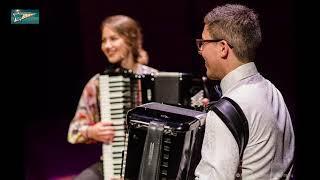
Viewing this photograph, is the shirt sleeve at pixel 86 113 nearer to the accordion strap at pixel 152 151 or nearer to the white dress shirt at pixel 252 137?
the accordion strap at pixel 152 151

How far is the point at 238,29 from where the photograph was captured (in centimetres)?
182

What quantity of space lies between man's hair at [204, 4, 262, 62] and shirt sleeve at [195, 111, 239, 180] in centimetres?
31

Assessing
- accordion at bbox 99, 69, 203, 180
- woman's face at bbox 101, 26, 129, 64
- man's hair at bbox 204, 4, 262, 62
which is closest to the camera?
man's hair at bbox 204, 4, 262, 62

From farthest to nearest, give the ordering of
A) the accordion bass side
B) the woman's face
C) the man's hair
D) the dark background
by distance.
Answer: the dark background, the woman's face, the accordion bass side, the man's hair

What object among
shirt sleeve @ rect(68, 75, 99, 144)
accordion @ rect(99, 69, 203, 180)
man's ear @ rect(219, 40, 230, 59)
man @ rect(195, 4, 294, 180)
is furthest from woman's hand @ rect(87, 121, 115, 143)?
man's ear @ rect(219, 40, 230, 59)

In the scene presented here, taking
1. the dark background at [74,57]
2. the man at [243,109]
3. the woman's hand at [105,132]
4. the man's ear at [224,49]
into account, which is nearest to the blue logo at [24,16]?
the dark background at [74,57]

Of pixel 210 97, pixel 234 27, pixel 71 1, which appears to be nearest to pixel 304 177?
pixel 210 97

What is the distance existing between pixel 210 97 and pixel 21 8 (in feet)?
5.28

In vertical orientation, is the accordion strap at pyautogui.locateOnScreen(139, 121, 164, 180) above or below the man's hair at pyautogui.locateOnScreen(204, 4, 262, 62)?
below

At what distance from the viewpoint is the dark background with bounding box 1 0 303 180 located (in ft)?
12.6

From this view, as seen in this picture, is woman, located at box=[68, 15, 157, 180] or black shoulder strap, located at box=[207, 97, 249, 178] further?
woman, located at box=[68, 15, 157, 180]

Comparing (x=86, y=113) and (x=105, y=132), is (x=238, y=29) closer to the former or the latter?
(x=105, y=132)

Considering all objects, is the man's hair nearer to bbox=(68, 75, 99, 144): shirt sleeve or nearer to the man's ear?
the man's ear

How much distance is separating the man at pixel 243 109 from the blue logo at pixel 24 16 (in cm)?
180
